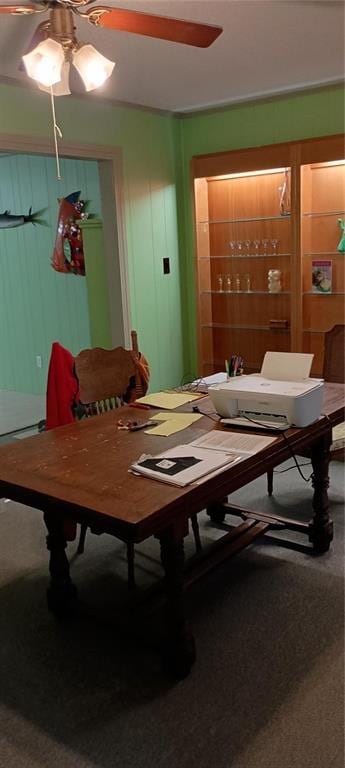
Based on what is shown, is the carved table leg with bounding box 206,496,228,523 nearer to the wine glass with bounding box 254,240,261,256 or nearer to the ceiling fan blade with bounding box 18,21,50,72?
the ceiling fan blade with bounding box 18,21,50,72

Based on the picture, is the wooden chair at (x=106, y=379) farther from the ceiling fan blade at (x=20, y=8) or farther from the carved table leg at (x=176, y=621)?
the ceiling fan blade at (x=20, y=8)

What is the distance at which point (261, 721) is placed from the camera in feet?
6.18

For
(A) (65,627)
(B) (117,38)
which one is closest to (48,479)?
(A) (65,627)

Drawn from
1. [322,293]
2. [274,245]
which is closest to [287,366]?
[322,293]

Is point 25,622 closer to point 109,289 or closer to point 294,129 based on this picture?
point 109,289

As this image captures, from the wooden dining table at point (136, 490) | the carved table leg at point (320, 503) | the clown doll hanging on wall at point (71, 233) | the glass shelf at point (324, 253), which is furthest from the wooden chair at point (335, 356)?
the clown doll hanging on wall at point (71, 233)

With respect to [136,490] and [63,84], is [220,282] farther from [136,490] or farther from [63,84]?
[136,490]

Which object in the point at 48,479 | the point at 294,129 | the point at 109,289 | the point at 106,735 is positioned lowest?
the point at 106,735

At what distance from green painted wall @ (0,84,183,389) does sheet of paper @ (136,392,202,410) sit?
1.94 m

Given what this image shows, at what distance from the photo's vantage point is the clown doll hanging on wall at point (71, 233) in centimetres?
544

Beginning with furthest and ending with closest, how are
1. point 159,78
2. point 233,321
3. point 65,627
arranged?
point 233,321 → point 159,78 → point 65,627

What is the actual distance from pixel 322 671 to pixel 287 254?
3.17 meters

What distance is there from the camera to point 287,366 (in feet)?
8.21

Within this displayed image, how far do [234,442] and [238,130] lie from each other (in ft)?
10.6
